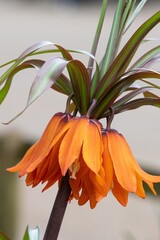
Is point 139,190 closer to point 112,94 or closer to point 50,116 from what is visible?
point 112,94

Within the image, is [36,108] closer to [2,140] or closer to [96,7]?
[2,140]

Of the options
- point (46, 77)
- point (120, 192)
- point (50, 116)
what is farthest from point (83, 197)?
point (50, 116)

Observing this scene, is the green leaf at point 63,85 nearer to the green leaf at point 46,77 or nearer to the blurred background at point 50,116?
the green leaf at point 46,77

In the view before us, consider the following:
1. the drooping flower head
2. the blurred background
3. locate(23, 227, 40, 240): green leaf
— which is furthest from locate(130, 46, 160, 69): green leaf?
the blurred background

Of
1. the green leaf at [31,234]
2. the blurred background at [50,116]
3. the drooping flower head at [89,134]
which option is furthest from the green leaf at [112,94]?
the blurred background at [50,116]

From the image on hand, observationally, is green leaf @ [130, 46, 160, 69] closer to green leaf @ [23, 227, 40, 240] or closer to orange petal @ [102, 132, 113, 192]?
orange petal @ [102, 132, 113, 192]

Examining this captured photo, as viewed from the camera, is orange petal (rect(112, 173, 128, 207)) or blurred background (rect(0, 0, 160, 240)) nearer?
orange petal (rect(112, 173, 128, 207))

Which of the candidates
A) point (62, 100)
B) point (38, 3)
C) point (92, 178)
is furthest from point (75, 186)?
→ point (38, 3)

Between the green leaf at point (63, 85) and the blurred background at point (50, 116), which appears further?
the blurred background at point (50, 116)
